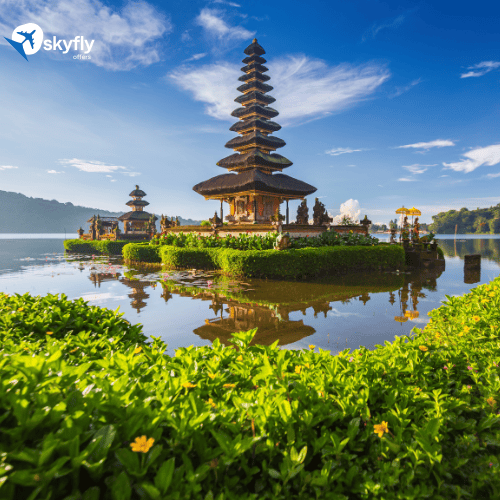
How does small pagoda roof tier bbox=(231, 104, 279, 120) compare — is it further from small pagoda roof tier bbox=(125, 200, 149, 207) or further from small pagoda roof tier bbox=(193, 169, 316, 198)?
small pagoda roof tier bbox=(125, 200, 149, 207)

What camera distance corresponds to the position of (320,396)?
178 cm

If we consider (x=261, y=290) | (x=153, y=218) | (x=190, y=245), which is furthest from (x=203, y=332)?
(x=153, y=218)

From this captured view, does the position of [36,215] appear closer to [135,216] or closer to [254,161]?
[135,216]

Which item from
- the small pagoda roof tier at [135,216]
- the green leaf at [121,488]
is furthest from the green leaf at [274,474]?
the small pagoda roof tier at [135,216]

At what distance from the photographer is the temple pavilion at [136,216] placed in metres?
46.1

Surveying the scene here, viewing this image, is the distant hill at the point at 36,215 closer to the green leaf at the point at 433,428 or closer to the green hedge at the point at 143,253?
the green hedge at the point at 143,253

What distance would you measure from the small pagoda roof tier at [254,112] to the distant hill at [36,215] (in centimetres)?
14905

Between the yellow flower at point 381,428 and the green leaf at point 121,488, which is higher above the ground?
the green leaf at point 121,488

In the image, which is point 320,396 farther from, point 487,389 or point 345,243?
point 345,243

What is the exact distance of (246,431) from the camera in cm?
150

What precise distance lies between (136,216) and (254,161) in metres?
28.3

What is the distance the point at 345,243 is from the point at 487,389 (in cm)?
1772

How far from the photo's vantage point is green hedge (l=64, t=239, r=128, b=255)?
32.1 metres

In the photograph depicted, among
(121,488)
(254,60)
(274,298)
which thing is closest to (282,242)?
(274,298)
